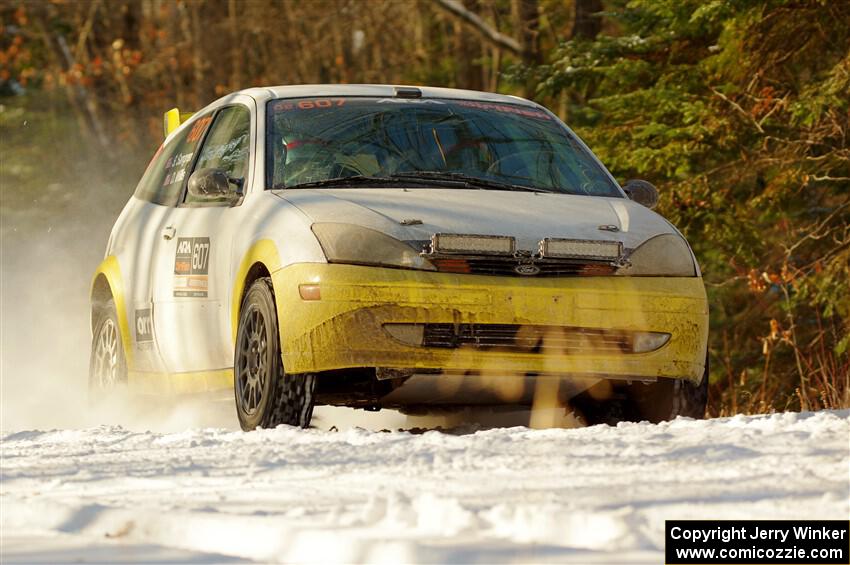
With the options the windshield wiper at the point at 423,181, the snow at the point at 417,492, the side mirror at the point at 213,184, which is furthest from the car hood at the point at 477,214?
the snow at the point at 417,492

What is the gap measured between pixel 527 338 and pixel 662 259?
73cm

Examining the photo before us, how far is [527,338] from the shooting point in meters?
7.02

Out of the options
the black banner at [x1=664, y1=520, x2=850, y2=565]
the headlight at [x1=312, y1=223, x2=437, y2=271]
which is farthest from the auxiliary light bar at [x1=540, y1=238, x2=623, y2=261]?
the black banner at [x1=664, y1=520, x2=850, y2=565]

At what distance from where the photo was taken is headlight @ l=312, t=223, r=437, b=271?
6941 millimetres

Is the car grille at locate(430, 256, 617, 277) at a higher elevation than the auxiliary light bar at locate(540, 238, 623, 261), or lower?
lower

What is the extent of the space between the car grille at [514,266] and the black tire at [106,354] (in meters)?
2.71

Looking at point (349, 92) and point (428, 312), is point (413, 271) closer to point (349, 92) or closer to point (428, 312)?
point (428, 312)

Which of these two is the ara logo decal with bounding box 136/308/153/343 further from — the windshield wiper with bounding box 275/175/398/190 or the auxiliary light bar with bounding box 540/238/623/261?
the auxiliary light bar with bounding box 540/238/623/261

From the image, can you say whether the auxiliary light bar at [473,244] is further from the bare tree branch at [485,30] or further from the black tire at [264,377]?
the bare tree branch at [485,30]

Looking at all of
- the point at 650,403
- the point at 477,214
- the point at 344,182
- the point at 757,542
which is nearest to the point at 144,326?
the point at 344,182

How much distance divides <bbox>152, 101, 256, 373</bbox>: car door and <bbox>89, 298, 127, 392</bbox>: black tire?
680 mm

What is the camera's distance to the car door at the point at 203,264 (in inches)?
309

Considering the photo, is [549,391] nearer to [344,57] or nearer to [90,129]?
[344,57]

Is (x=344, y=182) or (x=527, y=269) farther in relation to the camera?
(x=344, y=182)
